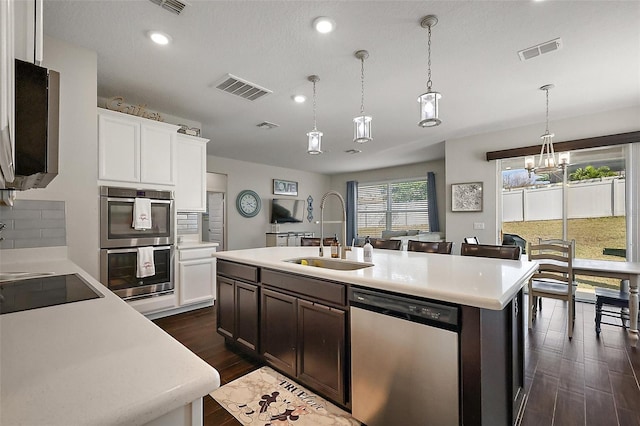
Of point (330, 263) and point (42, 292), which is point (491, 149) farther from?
point (42, 292)

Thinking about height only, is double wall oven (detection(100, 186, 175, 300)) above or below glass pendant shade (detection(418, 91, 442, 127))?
below

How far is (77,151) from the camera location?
258cm

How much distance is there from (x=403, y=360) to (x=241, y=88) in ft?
9.94

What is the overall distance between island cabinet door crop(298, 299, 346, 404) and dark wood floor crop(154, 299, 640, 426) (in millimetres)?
545

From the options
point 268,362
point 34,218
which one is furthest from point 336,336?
point 34,218

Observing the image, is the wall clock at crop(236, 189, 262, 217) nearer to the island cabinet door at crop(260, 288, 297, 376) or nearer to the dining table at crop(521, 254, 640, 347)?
the island cabinet door at crop(260, 288, 297, 376)

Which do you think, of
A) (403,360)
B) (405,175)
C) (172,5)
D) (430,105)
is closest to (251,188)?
(405,175)

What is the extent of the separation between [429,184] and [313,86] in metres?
4.82

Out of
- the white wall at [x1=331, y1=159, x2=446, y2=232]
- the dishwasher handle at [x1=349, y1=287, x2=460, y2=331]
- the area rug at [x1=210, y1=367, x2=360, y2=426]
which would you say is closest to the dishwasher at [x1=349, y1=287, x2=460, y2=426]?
the dishwasher handle at [x1=349, y1=287, x2=460, y2=331]

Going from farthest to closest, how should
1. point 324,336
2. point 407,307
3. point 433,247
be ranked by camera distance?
point 433,247 → point 324,336 → point 407,307

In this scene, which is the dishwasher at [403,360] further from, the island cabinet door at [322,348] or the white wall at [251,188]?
the white wall at [251,188]

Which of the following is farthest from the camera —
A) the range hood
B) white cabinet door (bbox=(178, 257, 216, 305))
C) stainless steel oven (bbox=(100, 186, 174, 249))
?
white cabinet door (bbox=(178, 257, 216, 305))

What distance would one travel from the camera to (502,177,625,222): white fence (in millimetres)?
4121

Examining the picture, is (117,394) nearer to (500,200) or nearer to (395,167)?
(500,200)
